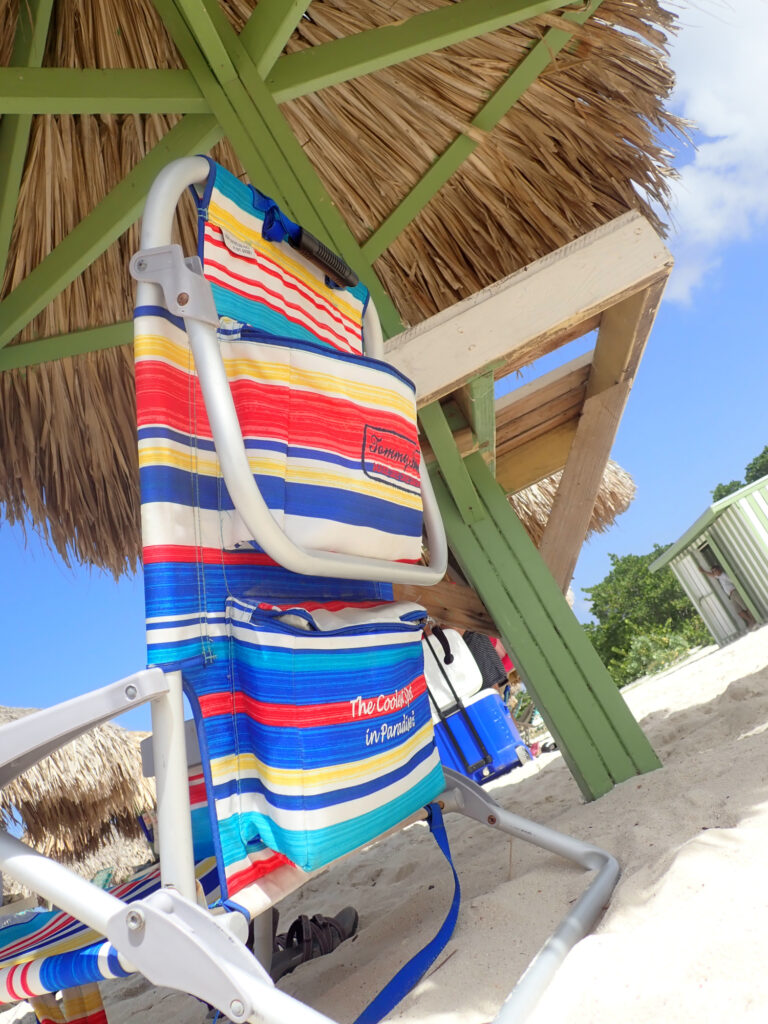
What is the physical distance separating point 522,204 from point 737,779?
1726 mm

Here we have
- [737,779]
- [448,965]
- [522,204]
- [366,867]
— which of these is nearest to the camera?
[448,965]

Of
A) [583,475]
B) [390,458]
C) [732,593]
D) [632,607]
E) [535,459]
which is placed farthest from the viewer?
[632,607]

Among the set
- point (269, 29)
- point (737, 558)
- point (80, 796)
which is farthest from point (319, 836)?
point (737, 558)

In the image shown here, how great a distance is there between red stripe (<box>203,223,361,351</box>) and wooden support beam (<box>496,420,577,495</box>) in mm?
1725

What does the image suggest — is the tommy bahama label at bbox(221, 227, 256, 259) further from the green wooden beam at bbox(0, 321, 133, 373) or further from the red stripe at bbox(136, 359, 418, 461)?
the green wooden beam at bbox(0, 321, 133, 373)

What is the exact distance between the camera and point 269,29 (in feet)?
5.46

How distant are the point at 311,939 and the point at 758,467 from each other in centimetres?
2565

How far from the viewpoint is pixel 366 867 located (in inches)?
83.3

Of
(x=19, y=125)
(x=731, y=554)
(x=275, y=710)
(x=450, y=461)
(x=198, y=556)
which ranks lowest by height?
(x=731, y=554)

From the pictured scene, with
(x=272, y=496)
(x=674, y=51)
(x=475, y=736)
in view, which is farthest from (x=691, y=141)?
(x=475, y=736)

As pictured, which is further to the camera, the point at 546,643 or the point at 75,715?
the point at 546,643

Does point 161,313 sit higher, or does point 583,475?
point 161,313

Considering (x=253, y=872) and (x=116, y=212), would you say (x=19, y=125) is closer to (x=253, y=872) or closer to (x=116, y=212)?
(x=116, y=212)

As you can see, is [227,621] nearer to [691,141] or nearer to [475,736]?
[691,141]
